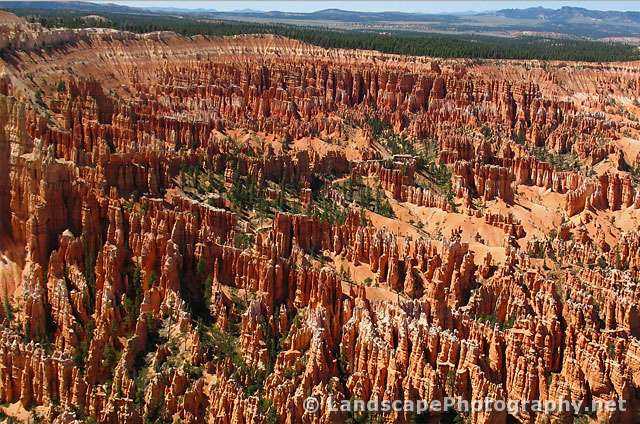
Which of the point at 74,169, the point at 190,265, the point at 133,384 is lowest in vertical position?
the point at 133,384

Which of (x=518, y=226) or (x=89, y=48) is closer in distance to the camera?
(x=518, y=226)

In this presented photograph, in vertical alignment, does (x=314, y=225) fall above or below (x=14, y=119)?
below

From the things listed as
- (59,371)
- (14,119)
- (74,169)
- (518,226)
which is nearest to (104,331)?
(59,371)

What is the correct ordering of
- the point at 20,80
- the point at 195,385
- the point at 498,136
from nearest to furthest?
the point at 195,385 < the point at 20,80 < the point at 498,136

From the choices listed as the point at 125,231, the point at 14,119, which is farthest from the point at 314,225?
the point at 14,119

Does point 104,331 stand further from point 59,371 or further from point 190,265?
point 190,265

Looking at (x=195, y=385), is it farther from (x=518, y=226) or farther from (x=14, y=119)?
(x=518, y=226)

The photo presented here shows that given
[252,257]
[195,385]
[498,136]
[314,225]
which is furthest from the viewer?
[498,136]
